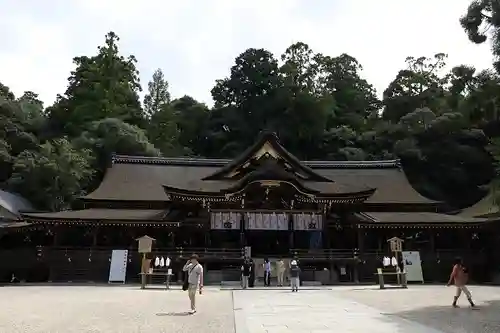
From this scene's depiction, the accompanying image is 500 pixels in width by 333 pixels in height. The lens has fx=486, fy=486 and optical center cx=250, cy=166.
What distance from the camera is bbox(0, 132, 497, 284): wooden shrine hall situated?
26.4m

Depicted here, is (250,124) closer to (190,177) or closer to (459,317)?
(190,177)

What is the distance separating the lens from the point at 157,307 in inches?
528

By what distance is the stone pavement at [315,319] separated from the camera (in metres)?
9.09

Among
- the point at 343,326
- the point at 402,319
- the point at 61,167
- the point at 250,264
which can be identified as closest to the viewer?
the point at 343,326

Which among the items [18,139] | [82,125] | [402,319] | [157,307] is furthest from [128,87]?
[402,319]

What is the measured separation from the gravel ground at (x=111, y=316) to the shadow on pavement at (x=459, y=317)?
4106 millimetres

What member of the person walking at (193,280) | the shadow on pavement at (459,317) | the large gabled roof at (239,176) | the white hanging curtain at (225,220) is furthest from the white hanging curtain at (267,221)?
the person walking at (193,280)

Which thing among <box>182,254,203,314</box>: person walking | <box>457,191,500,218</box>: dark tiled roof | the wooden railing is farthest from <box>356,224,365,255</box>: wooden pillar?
<box>182,254,203,314</box>: person walking

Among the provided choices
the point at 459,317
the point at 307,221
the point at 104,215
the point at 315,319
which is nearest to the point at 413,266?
the point at 307,221

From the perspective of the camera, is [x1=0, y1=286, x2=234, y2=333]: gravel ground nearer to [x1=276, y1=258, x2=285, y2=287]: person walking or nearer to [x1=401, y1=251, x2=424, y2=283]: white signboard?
[x1=276, y1=258, x2=285, y2=287]: person walking

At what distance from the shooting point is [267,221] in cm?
2734

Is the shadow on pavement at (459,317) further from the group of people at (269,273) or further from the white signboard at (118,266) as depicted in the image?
the white signboard at (118,266)

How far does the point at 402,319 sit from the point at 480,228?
1955 centimetres

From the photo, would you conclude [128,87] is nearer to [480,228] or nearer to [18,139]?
[18,139]
